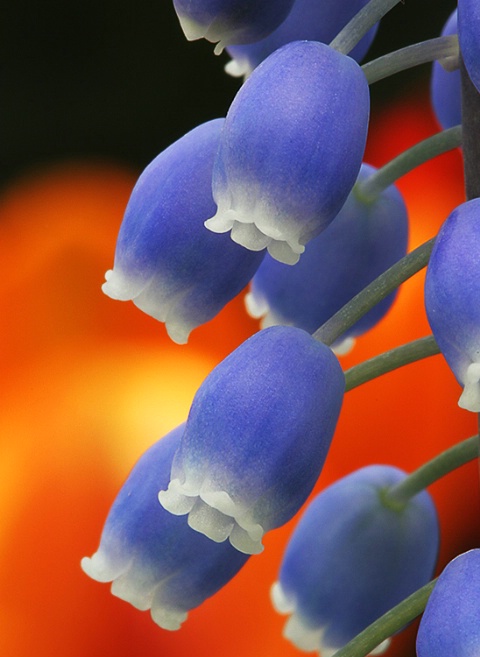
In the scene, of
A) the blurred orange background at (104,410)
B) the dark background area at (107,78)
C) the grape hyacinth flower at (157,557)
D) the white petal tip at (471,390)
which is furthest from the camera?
the dark background area at (107,78)

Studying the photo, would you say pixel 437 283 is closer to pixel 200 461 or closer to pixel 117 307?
pixel 200 461

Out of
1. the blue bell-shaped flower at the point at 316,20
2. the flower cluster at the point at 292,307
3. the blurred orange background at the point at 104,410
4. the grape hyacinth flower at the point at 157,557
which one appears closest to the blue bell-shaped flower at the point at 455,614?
the flower cluster at the point at 292,307

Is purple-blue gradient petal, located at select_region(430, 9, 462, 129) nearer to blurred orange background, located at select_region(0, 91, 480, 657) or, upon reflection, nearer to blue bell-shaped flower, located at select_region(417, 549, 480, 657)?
blue bell-shaped flower, located at select_region(417, 549, 480, 657)

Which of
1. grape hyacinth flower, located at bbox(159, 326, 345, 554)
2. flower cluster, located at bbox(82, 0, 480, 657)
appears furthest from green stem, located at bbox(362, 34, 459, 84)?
grape hyacinth flower, located at bbox(159, 326, 345, 554)

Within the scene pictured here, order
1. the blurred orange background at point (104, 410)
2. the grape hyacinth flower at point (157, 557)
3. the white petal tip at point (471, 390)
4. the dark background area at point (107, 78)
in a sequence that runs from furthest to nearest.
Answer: the dark background area at point (107, 78) < the blurred orange background at point (104, 410) < the grape hyacinth flower at point (157, 557) < the white petal tip at point (471, 390)

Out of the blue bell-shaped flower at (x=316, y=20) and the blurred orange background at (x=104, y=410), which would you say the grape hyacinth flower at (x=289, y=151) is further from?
the blurred orange background at (x=104, y=410)

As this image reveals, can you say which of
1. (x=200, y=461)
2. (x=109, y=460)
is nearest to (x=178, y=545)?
(x=200, y=461)
